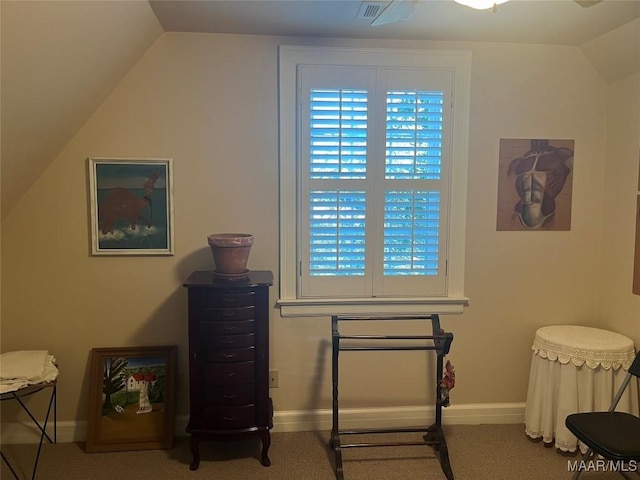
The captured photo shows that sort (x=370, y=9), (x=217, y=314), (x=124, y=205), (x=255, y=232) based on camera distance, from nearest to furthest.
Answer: (x=370, y=9) → (x=217, y=314) → (x=124, y=205) → (x=255, y=232)

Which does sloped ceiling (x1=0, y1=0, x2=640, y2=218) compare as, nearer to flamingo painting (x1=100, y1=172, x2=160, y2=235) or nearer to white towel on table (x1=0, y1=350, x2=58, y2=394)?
flamingo painting (x1=100, y1=172, x2=160, y2=235)

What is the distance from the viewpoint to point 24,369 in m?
2.41

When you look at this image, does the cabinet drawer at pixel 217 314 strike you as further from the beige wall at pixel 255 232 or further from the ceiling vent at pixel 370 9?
the ceiling vent at pixel 370 9

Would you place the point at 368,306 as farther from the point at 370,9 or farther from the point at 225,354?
the point at 370,9

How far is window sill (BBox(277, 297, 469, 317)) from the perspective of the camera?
2.88 metres

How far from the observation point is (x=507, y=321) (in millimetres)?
3039

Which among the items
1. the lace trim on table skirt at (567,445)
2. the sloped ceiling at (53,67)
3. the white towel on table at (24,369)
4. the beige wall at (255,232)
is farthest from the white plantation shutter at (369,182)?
the white towel on table at (24,369)

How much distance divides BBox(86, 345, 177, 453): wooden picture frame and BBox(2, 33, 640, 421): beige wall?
0.09 metres

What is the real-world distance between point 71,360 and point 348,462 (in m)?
1.69

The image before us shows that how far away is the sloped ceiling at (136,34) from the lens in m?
1.91

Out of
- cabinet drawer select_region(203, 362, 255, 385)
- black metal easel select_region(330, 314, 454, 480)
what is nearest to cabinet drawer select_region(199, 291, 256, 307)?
cabinet drawer select_region(203, 362, 255, 385)

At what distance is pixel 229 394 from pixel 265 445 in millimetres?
347

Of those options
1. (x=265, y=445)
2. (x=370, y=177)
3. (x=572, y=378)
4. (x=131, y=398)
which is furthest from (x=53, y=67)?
(x=572, y=378)

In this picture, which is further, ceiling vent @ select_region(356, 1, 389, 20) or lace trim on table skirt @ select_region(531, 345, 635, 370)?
lace trim on table skirt @ select_region(531, 345, 635, 370)
